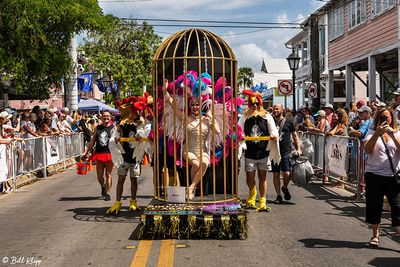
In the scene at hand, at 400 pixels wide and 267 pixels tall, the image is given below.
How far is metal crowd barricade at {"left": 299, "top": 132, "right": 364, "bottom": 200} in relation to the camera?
1067cm

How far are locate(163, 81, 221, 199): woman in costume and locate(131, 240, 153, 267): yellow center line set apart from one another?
40.2 inches

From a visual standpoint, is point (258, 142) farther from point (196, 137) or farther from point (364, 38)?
point (364, 38)

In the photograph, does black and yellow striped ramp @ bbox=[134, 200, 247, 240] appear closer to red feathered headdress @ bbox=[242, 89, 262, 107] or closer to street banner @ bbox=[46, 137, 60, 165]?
red feathered headdress @ bbox=[242, 89, 262, 107]

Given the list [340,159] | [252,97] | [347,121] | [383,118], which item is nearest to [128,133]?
[252,97]

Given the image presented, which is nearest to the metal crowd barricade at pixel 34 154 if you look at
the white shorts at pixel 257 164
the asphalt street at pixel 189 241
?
the asphalt street at pixel 189 241

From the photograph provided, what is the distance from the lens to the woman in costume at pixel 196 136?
770 cm

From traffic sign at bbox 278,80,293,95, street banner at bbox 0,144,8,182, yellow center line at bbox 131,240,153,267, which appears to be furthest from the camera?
traffic sign at bbox 278,80,293,95

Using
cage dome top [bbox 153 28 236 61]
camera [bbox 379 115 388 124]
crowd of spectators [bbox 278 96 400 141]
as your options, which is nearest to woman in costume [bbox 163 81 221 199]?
cage dome top [bbox 153 28 236 61]

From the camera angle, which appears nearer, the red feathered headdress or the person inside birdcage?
the person inside birdcage

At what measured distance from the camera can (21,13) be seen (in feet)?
53.2

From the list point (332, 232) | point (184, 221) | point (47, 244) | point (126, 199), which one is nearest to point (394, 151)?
point (332, 232)

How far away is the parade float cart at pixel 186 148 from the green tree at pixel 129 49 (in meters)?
33.3

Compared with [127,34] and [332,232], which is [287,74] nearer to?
[127,34]

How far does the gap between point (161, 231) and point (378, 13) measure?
17.2 meters
